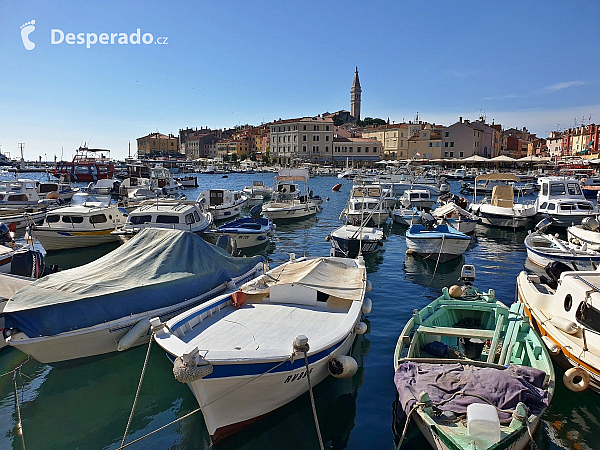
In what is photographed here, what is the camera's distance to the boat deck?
8.03 m

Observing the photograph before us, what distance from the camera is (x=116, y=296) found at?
983 cm

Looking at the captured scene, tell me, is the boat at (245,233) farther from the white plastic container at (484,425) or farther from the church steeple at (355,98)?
the church steeple at (355,98)

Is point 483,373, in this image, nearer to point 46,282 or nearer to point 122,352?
point 122,352

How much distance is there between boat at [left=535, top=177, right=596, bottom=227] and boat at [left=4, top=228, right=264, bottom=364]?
25.6m

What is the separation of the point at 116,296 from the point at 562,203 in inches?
1175

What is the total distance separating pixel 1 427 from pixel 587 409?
1161 cm

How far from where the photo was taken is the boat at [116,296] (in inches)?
348

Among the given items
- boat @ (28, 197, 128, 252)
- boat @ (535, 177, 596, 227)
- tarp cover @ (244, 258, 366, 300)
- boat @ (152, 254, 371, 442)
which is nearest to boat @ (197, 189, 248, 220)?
boat @ (28, 197, 128, 252)

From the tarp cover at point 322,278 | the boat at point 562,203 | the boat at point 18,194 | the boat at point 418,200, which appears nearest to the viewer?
the tarp cover at point 322,278

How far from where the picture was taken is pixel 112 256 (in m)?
11.5

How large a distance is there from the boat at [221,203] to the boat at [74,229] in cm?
1015

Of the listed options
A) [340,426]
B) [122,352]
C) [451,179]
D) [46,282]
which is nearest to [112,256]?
[46,282]

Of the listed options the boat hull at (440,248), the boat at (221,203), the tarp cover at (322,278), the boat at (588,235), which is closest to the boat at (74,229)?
the boat at (221,203)

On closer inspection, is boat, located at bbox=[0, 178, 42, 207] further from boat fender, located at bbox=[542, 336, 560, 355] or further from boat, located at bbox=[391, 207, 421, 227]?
boat fender, located at bbox=[542, 336, 560, 355]
